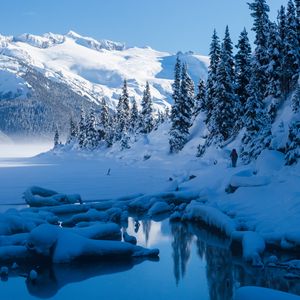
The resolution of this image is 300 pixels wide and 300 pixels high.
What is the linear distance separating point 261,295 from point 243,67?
42725 millimetres

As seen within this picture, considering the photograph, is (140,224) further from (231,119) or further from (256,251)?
(231,119)

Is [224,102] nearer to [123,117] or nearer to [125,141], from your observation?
[125,141]

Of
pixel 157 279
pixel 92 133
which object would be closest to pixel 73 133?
pixel 92 133

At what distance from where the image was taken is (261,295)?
7.67 meters

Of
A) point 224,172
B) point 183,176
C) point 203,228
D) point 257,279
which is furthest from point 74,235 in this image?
point 183,176

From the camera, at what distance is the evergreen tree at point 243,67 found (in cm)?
4822

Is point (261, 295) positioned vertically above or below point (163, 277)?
above

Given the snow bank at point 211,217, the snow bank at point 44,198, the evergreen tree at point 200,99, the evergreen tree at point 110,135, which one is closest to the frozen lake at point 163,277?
the snow bank at point 211,217

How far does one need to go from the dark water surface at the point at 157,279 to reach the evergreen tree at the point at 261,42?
33.7 meters

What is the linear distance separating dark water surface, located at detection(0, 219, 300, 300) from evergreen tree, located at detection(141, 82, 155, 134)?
65.9 meters

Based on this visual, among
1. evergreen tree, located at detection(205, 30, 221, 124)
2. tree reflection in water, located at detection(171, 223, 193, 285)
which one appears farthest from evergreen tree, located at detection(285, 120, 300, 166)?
evergreen tree, located at detection(205, 30, 221, 124)

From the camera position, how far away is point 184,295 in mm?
10422

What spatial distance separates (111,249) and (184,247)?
111 inches

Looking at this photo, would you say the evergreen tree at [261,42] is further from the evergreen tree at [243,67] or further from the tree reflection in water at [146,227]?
the tree reflection in water at [146,227]
